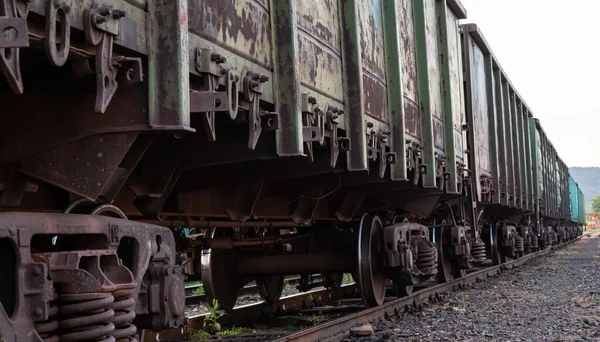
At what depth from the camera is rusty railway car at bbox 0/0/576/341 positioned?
7.38 feet

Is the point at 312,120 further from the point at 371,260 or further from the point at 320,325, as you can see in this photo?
the point at 371,260

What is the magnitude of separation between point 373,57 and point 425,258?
8.97ft

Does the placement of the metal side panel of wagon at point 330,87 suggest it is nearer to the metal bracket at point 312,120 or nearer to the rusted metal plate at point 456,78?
the metal bracket at point 312,120

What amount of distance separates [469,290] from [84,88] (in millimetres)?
8338

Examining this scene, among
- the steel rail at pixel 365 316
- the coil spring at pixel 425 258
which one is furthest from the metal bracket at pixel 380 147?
the coil spring at pixel 425 258

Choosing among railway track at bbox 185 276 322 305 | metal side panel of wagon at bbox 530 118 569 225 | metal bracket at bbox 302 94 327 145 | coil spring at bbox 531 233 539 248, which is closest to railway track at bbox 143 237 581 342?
railway track at bbox 185 276 322 305

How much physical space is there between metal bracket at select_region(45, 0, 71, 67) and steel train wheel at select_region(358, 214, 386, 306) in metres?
5.02

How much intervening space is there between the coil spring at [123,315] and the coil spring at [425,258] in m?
5.33

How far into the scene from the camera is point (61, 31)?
2.02 metres

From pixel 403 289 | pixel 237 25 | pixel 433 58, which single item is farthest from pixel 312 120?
pixel 433 58

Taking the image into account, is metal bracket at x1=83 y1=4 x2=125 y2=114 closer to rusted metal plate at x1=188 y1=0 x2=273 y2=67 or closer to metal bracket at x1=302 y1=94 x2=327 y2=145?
rusted metal plate at x1=188 y1=0 x2=273 y2=67

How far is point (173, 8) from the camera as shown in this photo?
2602mm

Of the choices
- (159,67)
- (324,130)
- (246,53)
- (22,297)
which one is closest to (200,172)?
(324,130)

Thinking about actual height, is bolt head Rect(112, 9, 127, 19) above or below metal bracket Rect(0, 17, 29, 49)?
above
